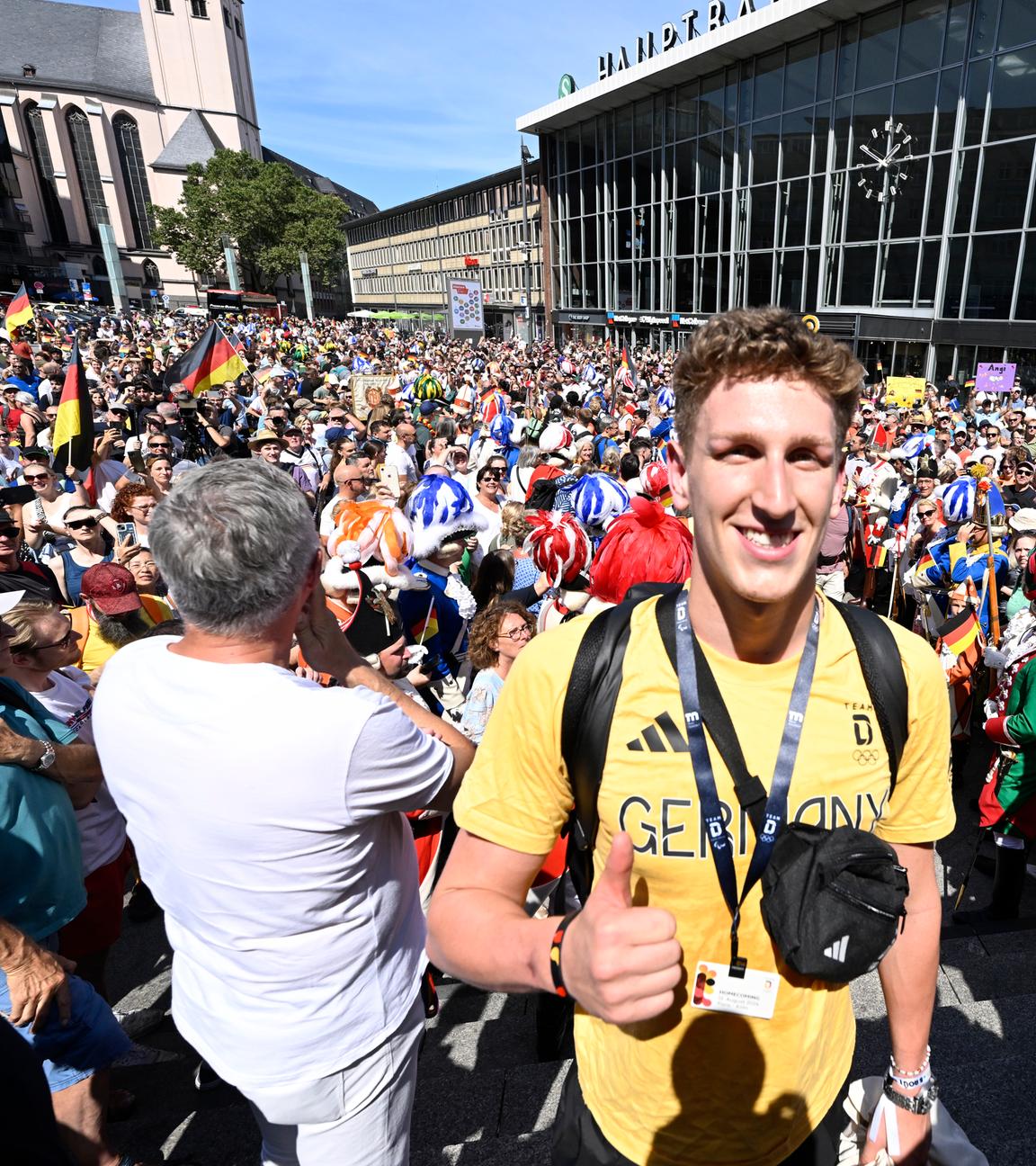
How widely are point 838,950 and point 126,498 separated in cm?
578

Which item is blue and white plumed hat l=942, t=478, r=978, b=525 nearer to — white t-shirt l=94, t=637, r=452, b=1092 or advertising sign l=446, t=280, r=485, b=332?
white t-shirt l=94, t=637, r=452, b=1092

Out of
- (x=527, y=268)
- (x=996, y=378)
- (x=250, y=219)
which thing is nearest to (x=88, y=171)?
(x=250, y=219)

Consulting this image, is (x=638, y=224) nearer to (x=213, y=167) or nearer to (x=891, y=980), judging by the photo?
(x=891, y=980)

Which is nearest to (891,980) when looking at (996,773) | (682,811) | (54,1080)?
(682,811)

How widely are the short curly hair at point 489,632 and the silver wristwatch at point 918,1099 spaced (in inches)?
91.7

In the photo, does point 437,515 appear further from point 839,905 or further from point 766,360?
point 839,905

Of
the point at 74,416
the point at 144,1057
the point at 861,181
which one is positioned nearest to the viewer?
the point at 144,1057

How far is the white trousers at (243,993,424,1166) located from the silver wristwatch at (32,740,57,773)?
3.80ft

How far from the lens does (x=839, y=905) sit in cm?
116

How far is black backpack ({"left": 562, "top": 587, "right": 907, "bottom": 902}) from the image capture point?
132 cm

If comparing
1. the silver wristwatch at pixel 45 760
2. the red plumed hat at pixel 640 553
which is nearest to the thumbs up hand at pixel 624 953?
the silver wristwatch at pixel 45 760

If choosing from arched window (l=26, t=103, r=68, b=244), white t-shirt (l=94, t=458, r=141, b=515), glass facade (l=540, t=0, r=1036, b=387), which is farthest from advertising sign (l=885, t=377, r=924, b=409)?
arched window (l=26, t=103, r=68, b=244)

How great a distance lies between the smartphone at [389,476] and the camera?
7.49 metres

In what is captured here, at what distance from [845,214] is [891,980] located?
1126 inches
